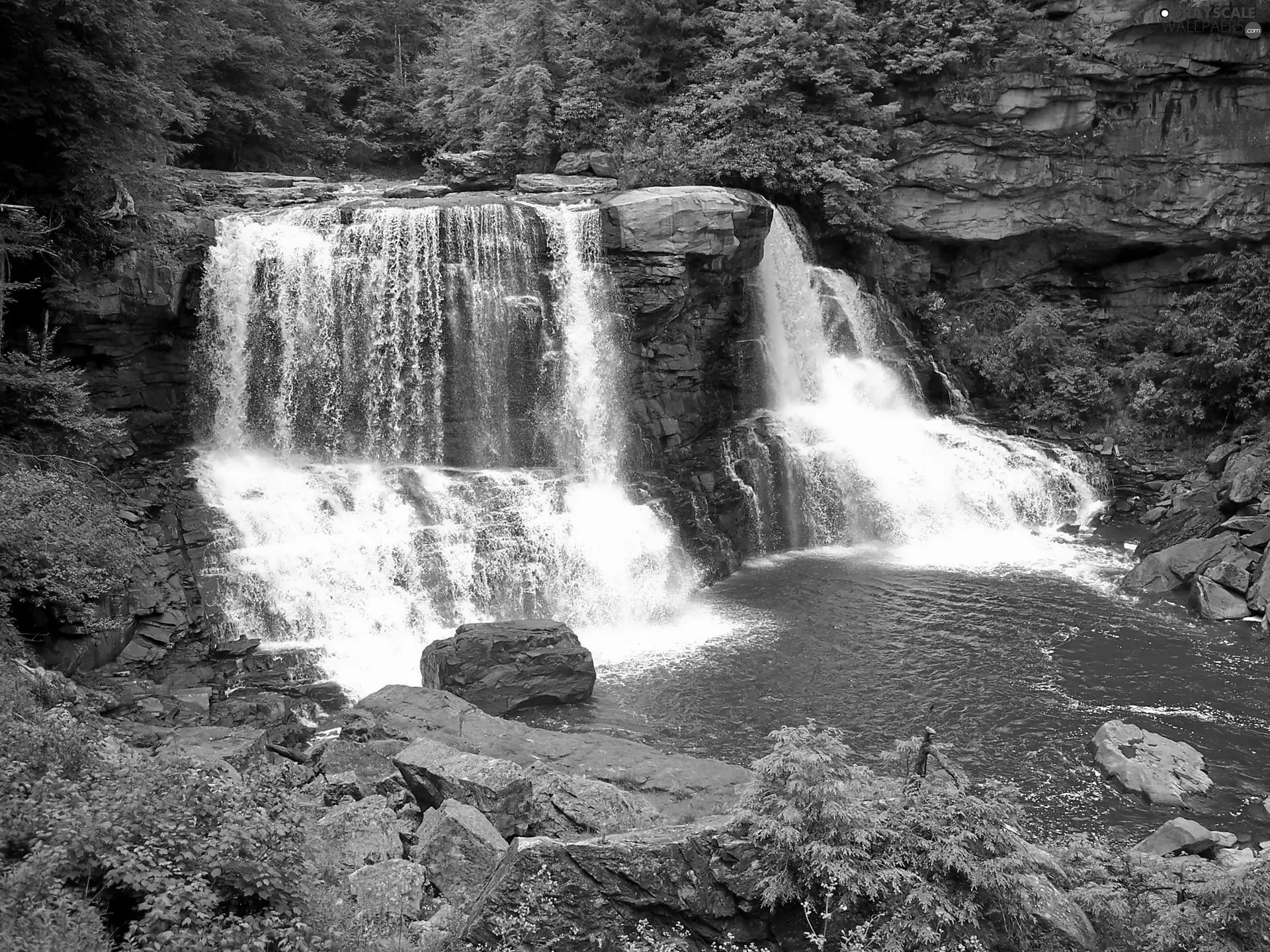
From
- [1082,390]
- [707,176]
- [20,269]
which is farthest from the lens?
[1082,390]

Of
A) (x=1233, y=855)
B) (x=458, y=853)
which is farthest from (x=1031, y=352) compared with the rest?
(x=458, y=853)

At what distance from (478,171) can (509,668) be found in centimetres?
1676

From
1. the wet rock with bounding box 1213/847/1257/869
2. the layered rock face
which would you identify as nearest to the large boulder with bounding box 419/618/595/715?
the wet rock with bounding box 1213/847/1257/869

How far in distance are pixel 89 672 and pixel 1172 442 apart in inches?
977

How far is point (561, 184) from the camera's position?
2441 centimetres

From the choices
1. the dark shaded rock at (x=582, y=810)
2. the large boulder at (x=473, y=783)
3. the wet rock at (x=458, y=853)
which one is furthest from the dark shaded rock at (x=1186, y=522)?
the wet rock at (x=458, y=853)

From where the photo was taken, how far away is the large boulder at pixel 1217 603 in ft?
56.0

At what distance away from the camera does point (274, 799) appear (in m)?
6.67

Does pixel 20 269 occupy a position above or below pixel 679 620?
above

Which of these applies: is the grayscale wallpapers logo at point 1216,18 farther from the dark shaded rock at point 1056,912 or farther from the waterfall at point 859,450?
the dark shaded rock at point 1056,912

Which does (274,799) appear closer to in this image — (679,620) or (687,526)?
(679,620)

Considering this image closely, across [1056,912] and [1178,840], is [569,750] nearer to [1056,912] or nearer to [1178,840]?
[1056,912]

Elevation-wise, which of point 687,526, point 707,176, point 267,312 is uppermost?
point 707,176

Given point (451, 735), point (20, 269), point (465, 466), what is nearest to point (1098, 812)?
point (451, 735)
